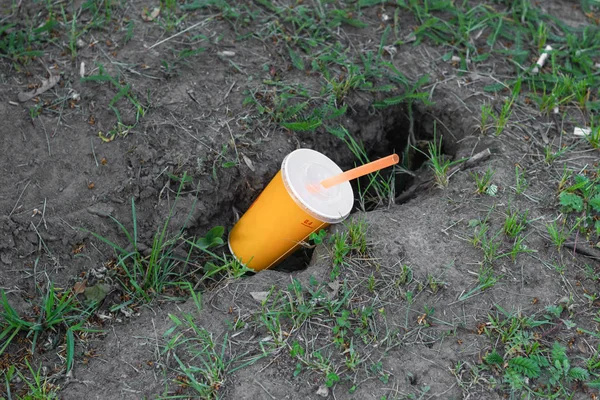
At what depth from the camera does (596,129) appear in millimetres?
3205

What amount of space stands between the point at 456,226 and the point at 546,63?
122cm

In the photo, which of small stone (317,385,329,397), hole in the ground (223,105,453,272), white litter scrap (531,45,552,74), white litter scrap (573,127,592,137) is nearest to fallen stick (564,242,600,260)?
Result: white litter scrap (573,127,592,137)

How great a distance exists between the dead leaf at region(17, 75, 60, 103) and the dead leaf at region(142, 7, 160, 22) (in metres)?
0.52

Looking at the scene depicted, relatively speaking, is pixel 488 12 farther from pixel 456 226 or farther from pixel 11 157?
pixel 11 157

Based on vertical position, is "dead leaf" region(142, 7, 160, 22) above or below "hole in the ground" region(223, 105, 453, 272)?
above

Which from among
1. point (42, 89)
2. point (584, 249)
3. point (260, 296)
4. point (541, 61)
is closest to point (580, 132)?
point (541, 61)

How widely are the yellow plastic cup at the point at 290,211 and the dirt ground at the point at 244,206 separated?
0.37 ft

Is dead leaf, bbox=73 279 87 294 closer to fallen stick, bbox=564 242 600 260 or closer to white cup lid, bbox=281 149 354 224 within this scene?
white cup lid, bbox=281 149 354 224

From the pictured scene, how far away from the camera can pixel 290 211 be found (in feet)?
8.98

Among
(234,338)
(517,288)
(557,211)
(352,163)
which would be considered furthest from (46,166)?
(557,211)

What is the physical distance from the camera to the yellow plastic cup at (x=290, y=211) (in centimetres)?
272

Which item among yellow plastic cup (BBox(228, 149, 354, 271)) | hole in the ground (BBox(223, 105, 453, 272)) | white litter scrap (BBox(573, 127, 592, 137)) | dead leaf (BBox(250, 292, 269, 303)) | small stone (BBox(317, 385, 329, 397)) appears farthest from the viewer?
hole in the ground (BBox(223, 105, 453, 272))

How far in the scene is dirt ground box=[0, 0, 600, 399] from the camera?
2469 millimetres

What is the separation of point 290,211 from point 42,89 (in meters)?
1.28
